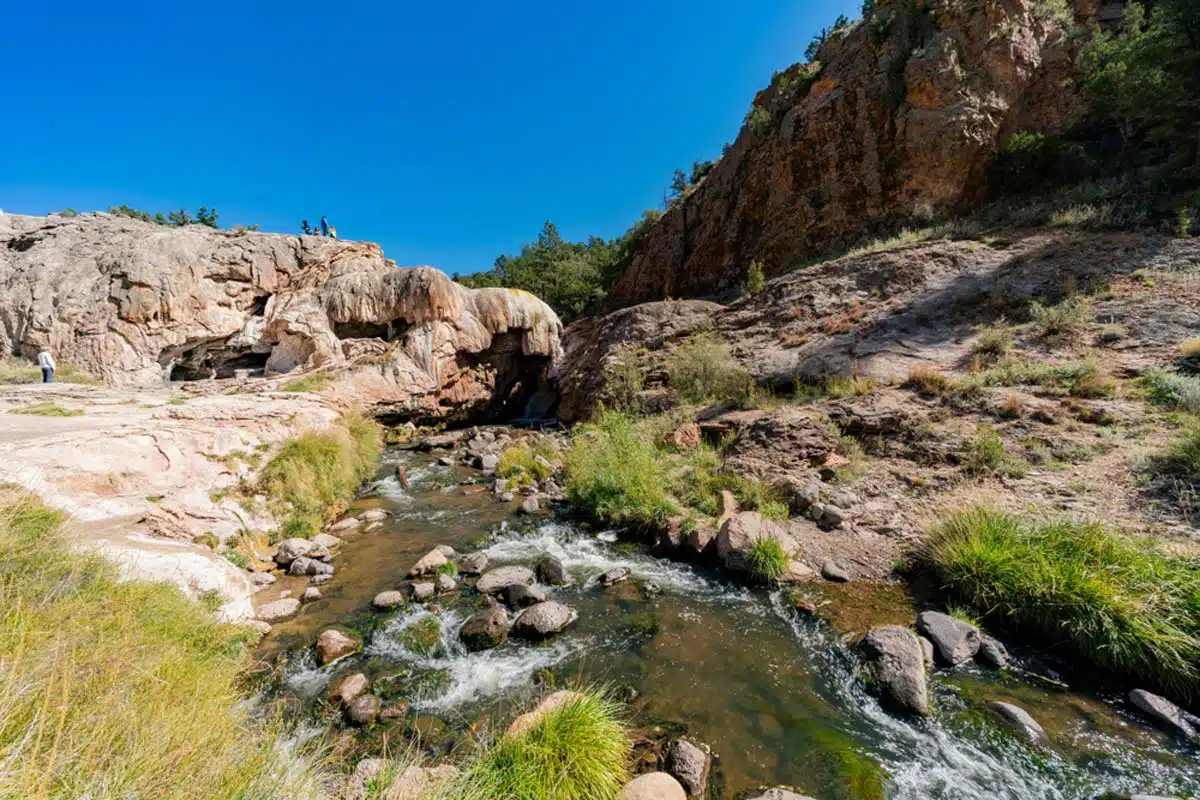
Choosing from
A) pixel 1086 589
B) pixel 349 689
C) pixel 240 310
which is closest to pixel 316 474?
pixel 349 689

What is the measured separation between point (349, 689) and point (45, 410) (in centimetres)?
1029

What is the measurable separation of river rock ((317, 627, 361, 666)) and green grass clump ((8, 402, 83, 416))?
882 centimetres

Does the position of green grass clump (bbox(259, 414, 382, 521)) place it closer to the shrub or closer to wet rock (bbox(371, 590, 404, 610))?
wet rock (bbox(371, 590, 404, 610))

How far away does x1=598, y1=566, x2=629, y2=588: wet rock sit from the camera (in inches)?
242

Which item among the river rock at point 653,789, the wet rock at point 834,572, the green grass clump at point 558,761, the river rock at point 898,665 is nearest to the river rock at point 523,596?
the green grass clump at point 558,761

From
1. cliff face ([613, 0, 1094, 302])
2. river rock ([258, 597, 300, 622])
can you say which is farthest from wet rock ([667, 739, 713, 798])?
cliff face ([613, 0, 1094, 302])

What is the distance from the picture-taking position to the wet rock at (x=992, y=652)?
4.04 metres

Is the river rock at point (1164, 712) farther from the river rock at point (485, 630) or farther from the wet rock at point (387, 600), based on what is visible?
the wet rock at point (387, 600)

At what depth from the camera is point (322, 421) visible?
11969 millimetres

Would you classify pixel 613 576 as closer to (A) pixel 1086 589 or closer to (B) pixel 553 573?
(B) pixel 553 573

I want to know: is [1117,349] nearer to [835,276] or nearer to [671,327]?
[835,276]

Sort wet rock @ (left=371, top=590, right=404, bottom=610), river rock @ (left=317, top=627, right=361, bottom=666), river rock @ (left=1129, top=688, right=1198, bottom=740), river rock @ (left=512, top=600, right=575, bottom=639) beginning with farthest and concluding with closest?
wet rock @ (left=371, top=590, right=404, bottom=610), river rock @ (left=512, top=600, right=575, bottom=639), river rock @ (left=317, top=627, right=361, bottom=666), river rock @ (left=1129, top=688, right=1198, bottom=740)

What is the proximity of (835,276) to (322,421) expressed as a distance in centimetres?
1809

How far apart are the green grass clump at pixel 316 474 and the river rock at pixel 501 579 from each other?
425cm
